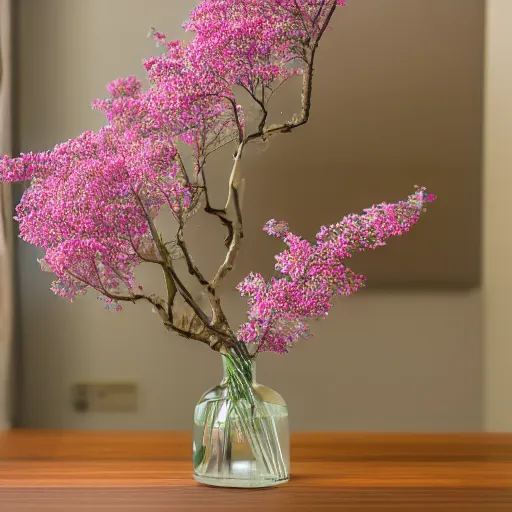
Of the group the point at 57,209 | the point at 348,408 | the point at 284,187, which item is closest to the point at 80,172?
the point at 57,209

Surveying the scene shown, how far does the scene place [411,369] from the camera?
1.57 metres

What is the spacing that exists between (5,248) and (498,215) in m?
1.05

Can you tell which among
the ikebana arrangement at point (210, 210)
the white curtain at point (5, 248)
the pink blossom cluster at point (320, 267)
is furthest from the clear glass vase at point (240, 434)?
the white curtain at point (5, 248)

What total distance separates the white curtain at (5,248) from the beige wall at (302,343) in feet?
0.10

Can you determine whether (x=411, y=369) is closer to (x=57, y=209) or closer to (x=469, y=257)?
(x=469, y=257)

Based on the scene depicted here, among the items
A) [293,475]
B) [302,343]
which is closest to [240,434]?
[293,475]

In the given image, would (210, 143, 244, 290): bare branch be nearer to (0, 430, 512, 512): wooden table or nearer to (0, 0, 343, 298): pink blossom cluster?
(0, 0, 343, 298): pink blossom cluster

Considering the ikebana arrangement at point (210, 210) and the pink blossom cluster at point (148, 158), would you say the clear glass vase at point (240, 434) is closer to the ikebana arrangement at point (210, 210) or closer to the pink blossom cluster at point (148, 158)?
the ikebana arrangement at point (210, 210)

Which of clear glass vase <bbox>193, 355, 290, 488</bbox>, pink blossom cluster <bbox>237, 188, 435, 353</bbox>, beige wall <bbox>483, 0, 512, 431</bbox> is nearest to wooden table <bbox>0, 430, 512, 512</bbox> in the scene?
clear glass vase <bbox>193, 355, 290, 488</bbox>

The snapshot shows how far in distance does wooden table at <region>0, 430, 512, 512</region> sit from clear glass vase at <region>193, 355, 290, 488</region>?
26 millimetres

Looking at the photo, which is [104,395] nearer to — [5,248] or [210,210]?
[5,248]

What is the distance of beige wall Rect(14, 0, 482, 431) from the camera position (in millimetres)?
1567

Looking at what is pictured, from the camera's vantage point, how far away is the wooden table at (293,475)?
0.99 metres

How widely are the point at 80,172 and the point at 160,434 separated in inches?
28.0
